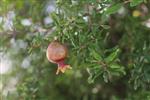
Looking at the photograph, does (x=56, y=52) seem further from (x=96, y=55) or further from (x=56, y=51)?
(x=96, y=55)

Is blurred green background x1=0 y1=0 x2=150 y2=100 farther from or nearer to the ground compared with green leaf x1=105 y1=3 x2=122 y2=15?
nearer to the ground

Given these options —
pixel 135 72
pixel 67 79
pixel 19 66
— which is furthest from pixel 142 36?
pixel 19 66

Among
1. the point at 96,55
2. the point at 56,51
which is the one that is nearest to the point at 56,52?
the point at 56,51

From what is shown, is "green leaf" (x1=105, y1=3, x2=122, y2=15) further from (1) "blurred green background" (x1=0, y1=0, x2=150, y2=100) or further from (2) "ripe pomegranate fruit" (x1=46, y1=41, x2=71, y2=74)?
(2) "ripe pomegranate fruit" (x1=46, y1=41, x2=71, y2=74)

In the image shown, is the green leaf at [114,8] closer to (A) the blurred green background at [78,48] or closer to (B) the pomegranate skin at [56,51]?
(A) the blurred green background at [78,48]

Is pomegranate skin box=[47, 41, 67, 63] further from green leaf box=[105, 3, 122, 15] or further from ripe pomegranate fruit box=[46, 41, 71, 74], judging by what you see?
green leaf box=[105, 3, 122, 15]

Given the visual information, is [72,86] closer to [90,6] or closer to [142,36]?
[142,36]

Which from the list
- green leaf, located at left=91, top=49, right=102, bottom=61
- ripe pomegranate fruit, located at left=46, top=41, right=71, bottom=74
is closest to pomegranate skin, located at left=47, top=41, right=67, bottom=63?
ripe pomegranate fruit, located at left=46, top=41, right=71, bottom=74
